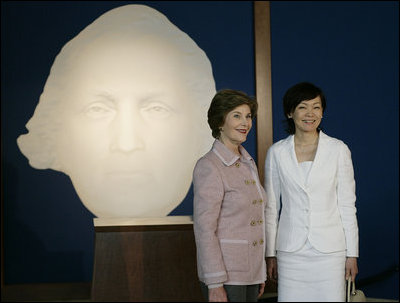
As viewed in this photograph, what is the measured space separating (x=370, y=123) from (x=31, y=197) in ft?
9.55

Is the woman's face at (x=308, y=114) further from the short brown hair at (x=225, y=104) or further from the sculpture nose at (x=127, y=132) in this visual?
the sculpture nose at (x=127, y=132)

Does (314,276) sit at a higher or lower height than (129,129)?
lower

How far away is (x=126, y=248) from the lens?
8.30 ft

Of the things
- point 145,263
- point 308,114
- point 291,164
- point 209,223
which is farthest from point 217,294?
point 308,114

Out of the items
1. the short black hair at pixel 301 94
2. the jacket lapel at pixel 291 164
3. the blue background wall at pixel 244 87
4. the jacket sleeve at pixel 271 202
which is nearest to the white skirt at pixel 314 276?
the jacket sleeve at pixel 271 202

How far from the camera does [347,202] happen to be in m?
2.46

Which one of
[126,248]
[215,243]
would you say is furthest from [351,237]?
[126,248]

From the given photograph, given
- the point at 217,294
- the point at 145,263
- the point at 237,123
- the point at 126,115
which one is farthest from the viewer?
the point at 126,115

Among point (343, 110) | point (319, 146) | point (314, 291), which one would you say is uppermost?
point (343, 110)

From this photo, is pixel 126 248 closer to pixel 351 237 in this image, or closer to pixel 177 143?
pixel 351 237

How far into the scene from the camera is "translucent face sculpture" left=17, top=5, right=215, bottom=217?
461 centimetres

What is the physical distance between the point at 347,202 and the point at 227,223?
57 cm

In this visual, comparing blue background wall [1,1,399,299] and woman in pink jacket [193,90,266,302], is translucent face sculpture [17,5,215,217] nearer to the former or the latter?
blue background wall [1,1,399,299]

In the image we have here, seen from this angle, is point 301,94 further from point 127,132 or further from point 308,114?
point 127,132
